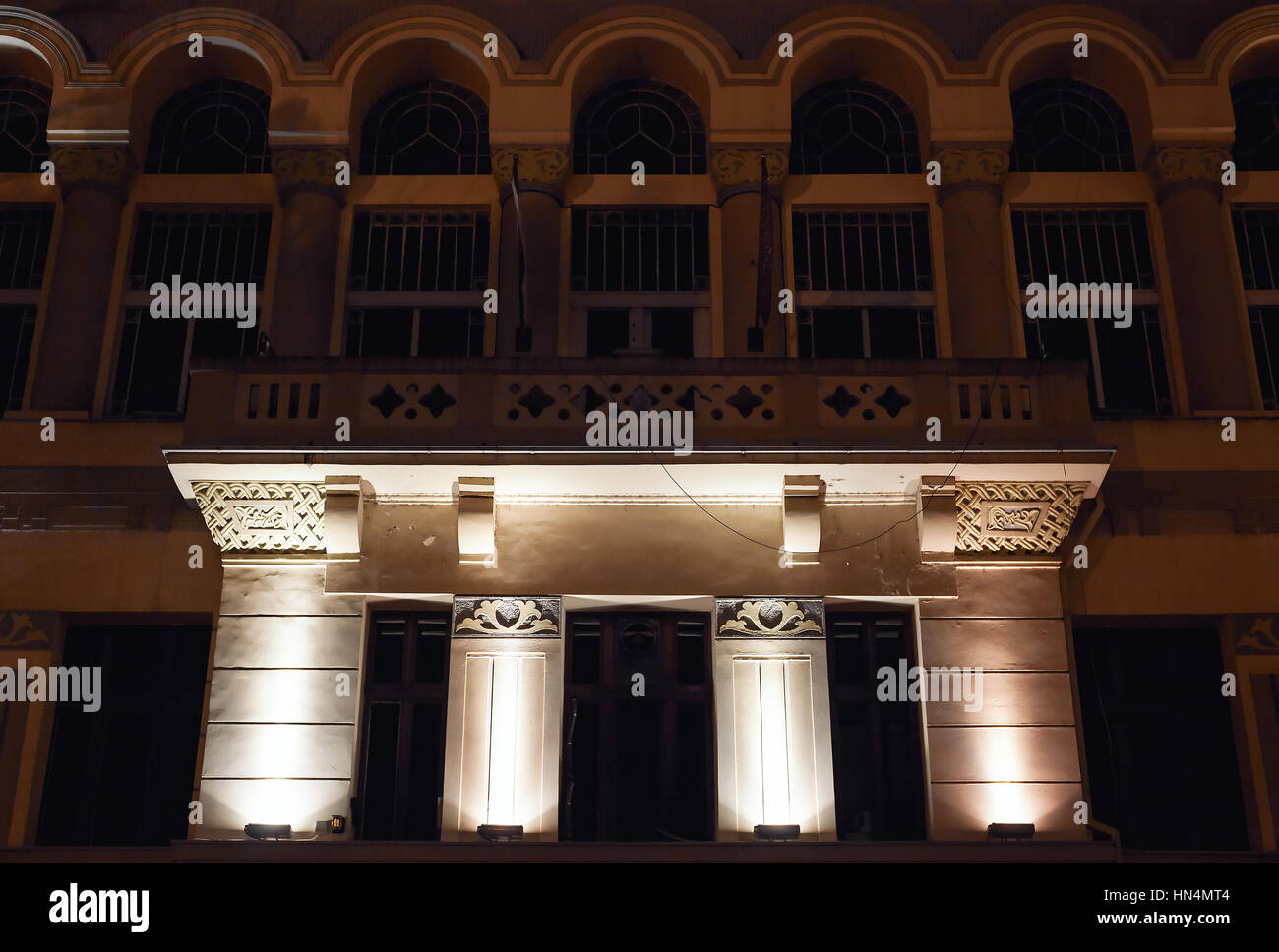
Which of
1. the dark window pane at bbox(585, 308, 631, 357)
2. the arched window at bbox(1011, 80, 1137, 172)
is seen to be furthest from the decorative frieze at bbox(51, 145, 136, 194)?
the arched window at bbox(1011, 80, 1137, 172)

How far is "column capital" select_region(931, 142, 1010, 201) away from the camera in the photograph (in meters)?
18.8

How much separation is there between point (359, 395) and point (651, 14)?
24.4ft

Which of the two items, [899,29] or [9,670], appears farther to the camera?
[899,29]

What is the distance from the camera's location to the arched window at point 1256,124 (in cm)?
1955

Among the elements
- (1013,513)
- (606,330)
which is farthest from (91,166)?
(1013,513)

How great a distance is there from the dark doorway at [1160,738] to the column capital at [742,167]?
22.8ft

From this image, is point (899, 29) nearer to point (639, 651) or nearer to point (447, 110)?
point (447, 110)

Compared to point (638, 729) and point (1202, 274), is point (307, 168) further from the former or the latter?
point (1202, 274)

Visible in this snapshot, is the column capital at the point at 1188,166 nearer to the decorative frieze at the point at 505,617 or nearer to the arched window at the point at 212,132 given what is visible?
the decorative frieze at the point at 505,617

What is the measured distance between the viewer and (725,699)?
15.3m

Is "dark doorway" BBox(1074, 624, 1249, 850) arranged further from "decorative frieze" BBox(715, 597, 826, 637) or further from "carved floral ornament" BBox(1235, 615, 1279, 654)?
"decorative frieze" BBox(715, 597, 826, 637)

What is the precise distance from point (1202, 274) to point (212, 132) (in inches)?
525

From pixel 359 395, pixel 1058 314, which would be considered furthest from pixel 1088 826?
pixel 359 395

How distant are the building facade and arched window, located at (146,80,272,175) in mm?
57
